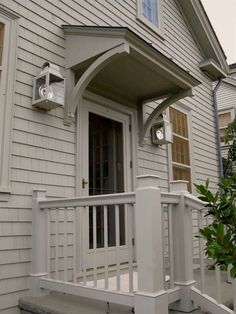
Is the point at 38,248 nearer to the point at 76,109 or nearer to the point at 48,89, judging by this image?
the point at 48,89

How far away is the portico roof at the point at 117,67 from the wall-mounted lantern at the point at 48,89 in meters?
0.26

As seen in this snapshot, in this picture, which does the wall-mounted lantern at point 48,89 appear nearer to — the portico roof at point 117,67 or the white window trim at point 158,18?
the portico roof at point 117,67

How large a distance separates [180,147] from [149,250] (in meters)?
3.83

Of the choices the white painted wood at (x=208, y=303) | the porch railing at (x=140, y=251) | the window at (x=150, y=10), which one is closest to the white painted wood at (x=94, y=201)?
the porch railing at (x=140, y=251)

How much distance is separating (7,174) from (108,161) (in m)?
1.63

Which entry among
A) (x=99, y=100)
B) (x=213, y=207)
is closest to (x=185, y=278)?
(x=213, y=207)

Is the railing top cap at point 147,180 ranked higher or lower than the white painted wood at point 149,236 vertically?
higher

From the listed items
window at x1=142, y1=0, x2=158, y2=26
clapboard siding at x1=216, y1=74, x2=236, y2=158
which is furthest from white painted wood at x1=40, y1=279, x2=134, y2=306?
clapboard siding at x1=216, y1=74, x2=236, y2=158

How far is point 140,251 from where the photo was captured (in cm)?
248

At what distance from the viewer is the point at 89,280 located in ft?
11.8

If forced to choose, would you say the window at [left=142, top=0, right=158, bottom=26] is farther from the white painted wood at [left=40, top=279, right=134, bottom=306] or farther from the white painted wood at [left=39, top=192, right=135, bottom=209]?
the white painted wood at [left=40, top=279, right=134, bottom=306]

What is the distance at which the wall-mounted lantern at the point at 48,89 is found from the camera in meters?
3.42

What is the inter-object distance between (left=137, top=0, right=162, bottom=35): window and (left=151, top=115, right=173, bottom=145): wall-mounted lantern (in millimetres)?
1657

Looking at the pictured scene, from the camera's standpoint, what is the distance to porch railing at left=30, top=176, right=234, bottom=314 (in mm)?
2451
